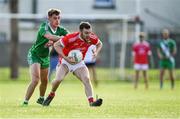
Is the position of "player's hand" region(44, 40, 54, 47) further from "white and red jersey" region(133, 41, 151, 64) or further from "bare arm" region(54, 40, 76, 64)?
"white and red jersey" region(133, 41, 151, 64)

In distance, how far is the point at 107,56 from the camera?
4241cm

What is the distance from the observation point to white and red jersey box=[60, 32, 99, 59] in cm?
1588

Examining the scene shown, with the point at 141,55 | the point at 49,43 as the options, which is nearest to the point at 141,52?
the point at 141,55

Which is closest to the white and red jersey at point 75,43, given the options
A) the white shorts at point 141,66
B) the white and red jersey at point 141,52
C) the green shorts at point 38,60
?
the green shorts at point 38,60

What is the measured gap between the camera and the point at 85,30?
618 inches

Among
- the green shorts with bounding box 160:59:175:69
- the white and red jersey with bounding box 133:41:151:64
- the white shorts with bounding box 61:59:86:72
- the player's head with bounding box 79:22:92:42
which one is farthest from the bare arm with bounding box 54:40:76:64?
the white and red jersey with bounding box 133:41:151:64

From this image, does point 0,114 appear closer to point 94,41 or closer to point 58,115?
point 58,115

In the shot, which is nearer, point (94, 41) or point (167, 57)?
point (94, 41)

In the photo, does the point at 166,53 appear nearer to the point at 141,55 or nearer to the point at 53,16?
the point at 141,55

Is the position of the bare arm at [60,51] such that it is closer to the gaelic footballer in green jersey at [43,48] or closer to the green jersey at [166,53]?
the gaelic footballer in green jersey at [43,48]

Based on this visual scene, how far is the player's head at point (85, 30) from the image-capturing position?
15648 mm

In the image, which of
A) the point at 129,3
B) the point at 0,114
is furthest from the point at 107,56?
the point at 0,114

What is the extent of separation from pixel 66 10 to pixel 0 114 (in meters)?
32.5

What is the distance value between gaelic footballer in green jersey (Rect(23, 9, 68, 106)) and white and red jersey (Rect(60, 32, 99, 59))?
348 millimetres
